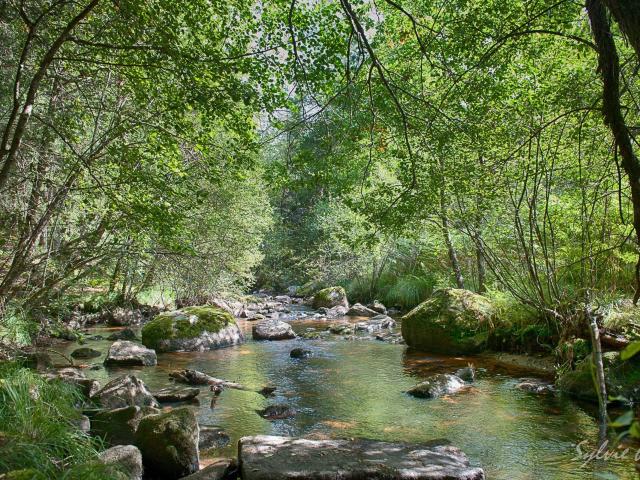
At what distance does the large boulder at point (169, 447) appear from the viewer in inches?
193

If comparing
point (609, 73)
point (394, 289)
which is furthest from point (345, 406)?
point (394, 289)

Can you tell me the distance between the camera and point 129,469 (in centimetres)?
447

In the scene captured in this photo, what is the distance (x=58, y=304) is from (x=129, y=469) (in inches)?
190

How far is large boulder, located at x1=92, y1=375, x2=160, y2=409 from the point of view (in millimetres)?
6859

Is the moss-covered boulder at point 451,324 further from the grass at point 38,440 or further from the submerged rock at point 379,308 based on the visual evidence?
the grass at point 38,440

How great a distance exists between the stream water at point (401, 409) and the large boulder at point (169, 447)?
0.68m

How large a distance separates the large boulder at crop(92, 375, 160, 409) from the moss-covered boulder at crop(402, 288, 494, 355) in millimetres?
6524

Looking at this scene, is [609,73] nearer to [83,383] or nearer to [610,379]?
[610,379]

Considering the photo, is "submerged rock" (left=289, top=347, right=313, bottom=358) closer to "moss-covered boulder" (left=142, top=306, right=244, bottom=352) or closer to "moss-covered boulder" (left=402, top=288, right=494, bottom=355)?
"moss-covered boulder" (left=142, top=306, right=244, bottom=352)

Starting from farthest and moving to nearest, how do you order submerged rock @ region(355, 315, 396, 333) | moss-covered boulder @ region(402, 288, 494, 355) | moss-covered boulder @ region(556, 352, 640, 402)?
1. submerged rock @ region(355, 315, 396, 333)
2. moss-covered boulder @ region(402, 288, 494, 355)
3. moss-covered boulder @ region(556, 352, 640, 402)

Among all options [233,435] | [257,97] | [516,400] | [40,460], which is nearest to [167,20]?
[257,97]

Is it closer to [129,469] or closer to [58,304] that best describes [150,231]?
[58,304]

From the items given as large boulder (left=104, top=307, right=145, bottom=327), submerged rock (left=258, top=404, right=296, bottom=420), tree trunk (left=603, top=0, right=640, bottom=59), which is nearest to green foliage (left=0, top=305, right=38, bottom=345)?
submerged rock (left=258, top=404, right=296, bottom=420)

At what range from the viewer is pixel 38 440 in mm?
3840
